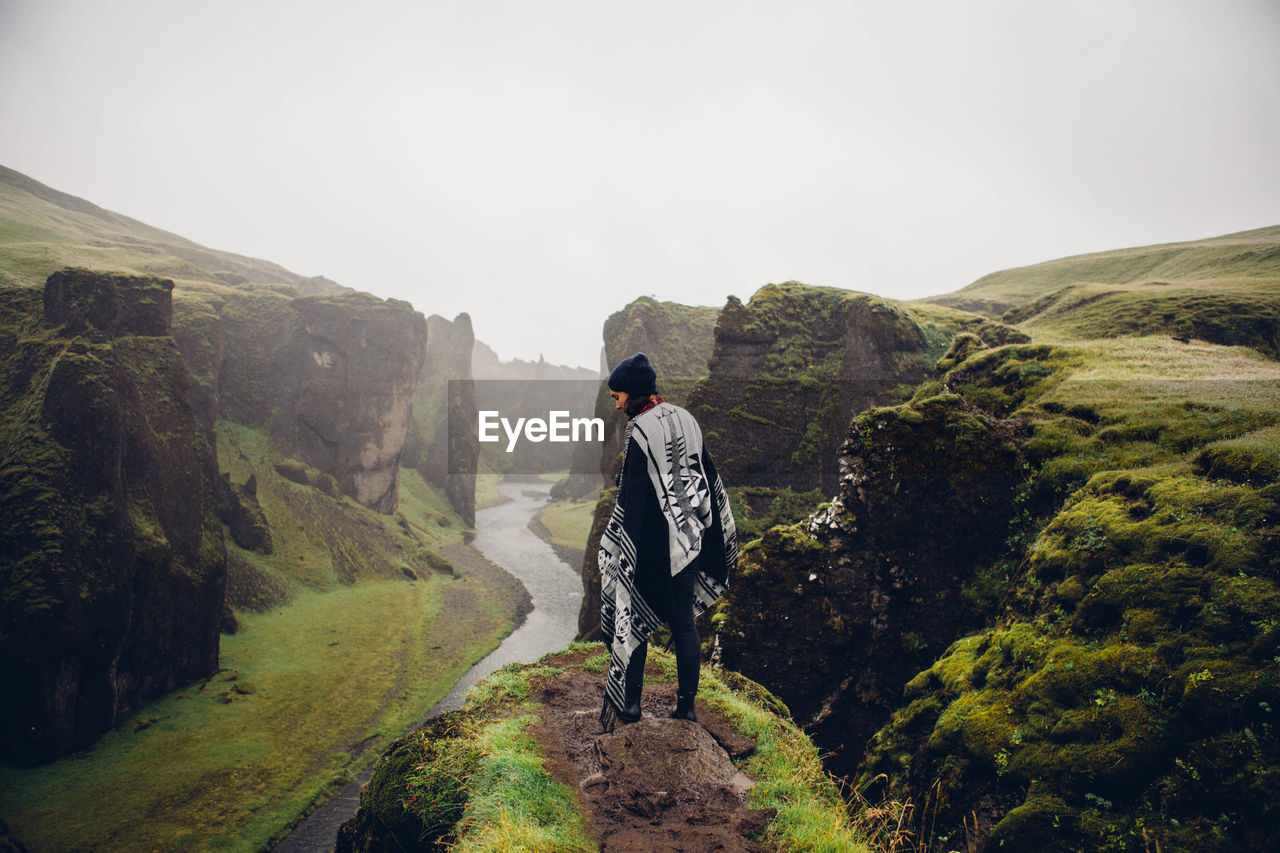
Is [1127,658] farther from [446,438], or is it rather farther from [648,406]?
[446,438]

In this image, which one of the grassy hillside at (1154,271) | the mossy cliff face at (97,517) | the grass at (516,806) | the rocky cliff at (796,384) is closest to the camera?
the grass at (516,806)

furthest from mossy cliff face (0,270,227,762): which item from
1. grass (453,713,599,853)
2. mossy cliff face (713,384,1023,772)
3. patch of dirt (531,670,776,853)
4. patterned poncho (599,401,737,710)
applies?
patterned poncho (599,401,737,710)

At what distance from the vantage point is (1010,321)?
44.6 m

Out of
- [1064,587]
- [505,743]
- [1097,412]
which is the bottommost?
[505,743]

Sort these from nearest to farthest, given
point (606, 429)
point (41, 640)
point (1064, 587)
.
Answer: point (1064, 587), point (41, 640), point (606, 429)

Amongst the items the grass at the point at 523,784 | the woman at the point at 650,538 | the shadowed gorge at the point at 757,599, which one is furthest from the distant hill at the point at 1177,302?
the woman at the point at 650,538

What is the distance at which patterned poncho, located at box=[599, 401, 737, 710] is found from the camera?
5.47 metres

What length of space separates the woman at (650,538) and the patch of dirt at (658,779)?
0.39 metres

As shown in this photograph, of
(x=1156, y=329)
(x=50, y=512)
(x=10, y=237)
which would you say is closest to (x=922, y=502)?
(x=1156, y=329)

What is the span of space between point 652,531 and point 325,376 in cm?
8507

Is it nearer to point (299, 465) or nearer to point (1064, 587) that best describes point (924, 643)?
point (1064, 587)

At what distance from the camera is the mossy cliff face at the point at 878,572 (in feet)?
36.0

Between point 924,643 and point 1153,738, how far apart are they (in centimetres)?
612

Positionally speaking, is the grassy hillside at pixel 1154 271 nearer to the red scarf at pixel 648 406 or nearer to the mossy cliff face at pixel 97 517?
the red scarf at pixel 648 406
